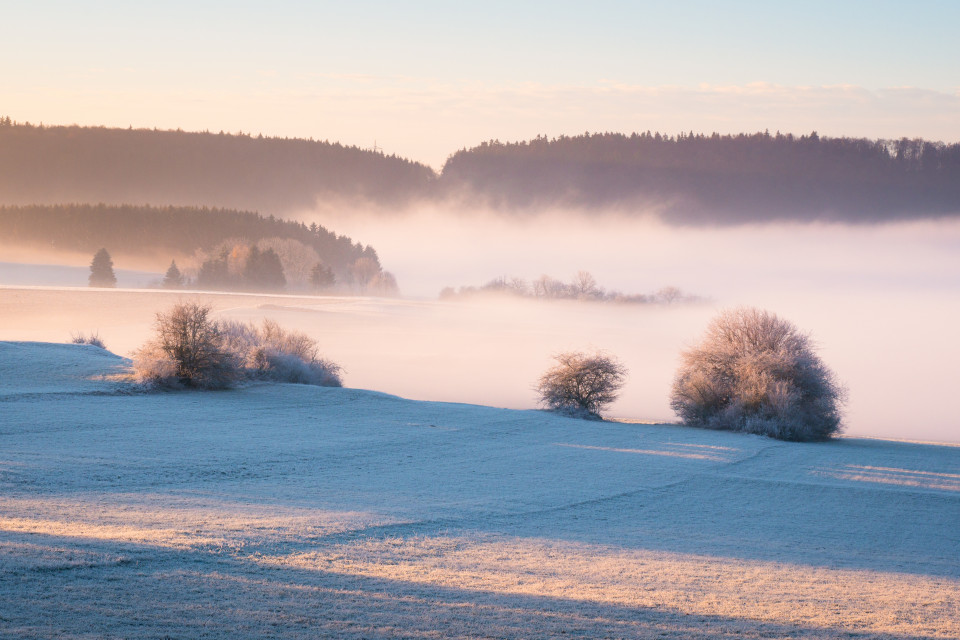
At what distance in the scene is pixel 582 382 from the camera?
39.6 metres

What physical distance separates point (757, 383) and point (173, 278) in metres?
88.9

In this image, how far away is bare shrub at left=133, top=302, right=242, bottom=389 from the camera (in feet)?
105

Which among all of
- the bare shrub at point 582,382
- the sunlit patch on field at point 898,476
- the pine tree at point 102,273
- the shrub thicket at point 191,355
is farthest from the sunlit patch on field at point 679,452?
the pine tree at point 102,273

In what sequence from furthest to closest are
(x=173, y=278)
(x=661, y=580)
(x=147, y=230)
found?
(x=147, y=230) → (x=173, y=278) → (x=661, y=580)

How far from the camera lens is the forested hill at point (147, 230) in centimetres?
12162

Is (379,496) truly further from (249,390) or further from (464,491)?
(249,390)

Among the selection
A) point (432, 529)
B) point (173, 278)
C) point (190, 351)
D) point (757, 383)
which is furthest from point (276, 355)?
point (173, 278)

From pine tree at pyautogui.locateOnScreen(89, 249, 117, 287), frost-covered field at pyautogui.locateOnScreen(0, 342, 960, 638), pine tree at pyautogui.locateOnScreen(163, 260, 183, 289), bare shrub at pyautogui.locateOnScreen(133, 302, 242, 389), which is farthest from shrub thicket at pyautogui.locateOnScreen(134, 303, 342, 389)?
pine tree at pyautogui.locateOnScreen(89, 249, 117, 287)

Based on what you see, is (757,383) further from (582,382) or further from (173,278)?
(173,278)

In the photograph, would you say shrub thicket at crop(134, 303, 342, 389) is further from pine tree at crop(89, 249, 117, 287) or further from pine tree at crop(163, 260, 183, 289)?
pine tree at crop(89, 249, 117, 287)

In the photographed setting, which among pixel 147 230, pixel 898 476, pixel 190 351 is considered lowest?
pixel 898 476

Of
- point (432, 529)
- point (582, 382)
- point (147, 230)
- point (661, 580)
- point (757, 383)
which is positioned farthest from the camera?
point (147, 230)

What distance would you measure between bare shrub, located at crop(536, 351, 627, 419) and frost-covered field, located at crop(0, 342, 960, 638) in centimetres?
965

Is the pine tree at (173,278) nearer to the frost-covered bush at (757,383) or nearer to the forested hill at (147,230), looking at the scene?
the forested hill at (147,230)
